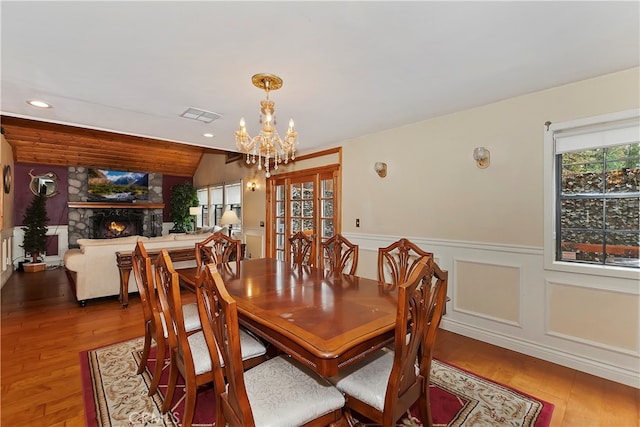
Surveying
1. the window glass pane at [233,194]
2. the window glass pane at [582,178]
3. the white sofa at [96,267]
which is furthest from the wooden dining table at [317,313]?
the window glass pane at [233,194]

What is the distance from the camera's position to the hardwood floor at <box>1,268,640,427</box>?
1886 millimetres

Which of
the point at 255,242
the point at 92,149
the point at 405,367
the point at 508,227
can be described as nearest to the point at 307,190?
the point at 255,242

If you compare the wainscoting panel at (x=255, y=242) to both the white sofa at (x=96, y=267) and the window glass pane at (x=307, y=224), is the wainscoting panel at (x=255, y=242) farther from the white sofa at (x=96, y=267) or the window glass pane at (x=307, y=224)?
the white sofa at (x=96, y=267)

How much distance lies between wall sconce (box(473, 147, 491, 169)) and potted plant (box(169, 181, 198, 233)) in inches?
306

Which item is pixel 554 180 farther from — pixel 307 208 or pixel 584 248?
pixel 307 208

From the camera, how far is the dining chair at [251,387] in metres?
1.15

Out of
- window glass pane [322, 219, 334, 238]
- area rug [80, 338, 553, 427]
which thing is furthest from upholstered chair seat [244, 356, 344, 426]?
window glass pane [322, 219, 334, 238]

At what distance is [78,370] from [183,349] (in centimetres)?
152

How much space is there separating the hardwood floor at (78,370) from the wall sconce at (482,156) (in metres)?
1.76

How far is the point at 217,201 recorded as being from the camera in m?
7.92

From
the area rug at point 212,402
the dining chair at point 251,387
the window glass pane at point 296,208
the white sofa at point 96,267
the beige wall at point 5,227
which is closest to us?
the dining chair at point 251,387

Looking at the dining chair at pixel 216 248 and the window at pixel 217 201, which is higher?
the window at pixel 217 201

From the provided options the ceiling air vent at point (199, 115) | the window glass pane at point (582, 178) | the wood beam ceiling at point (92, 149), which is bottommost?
the window glass pane at point (582, 178)

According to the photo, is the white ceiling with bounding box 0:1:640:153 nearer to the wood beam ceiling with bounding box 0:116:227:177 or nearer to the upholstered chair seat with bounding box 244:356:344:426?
the upholstered chair seat with bounding box 244:356:344:426
